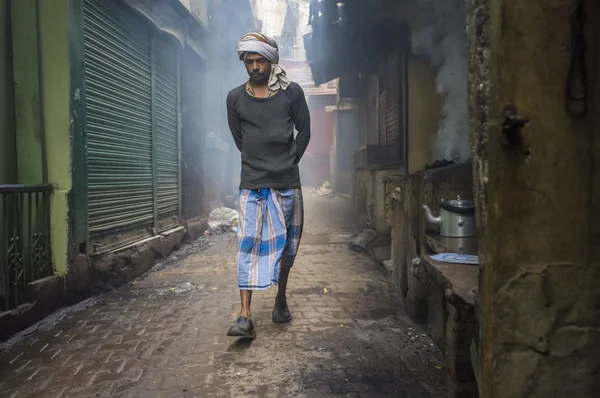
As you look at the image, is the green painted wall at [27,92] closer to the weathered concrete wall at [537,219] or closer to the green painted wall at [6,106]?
the green painted wall at [6,106]

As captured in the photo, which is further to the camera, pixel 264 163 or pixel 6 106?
pixel 6 106

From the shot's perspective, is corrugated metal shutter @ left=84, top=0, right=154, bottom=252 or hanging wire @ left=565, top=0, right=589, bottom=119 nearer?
hanging wire @ left=565, top=0, right=589, bottom=119

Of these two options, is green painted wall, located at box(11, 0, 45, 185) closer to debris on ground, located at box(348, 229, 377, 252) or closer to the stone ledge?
the stone ledge

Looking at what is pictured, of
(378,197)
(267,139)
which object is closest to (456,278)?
(267,139)

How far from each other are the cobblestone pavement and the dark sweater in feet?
3.98

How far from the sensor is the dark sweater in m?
3.53

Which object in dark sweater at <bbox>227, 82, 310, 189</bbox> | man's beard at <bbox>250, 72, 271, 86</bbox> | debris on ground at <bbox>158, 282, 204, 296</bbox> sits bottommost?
debris on ground at <bbox>158, 282, 204, 296</bbox>

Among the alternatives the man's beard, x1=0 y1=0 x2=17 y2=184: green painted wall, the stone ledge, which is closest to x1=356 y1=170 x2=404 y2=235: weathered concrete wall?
the man's beard

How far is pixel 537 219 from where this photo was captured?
4.95ft

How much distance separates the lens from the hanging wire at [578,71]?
1.46 m

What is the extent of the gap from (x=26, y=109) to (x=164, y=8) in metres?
3.65

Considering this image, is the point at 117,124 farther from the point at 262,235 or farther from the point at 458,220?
the point at 458,220

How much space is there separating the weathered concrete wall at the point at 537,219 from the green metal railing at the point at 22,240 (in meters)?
3.66

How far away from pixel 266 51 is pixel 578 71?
7.88 feet
